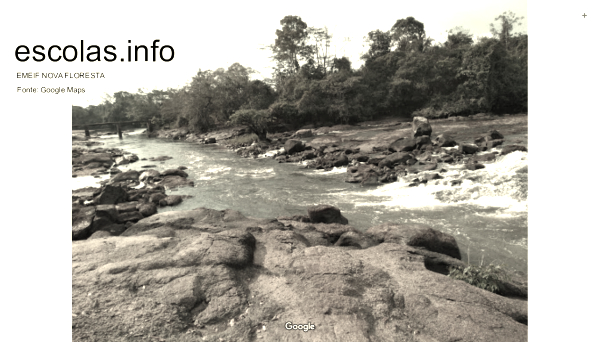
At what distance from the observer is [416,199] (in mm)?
8570

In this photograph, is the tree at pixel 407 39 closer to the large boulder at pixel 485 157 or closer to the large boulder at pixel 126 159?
the large boulder at pixel 485 157

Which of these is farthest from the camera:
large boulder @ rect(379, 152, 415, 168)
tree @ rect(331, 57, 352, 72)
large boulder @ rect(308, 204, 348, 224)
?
tree @ rect(331, 57, 352, 72)

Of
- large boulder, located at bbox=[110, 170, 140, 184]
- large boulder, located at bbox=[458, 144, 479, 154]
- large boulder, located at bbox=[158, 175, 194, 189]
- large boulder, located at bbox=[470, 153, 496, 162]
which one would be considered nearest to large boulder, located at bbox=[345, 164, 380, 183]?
large boulder, located at bbox=[470, 153, 496, 162]

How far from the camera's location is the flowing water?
6053 mm

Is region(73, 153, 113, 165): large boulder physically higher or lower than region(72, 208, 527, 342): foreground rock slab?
higher

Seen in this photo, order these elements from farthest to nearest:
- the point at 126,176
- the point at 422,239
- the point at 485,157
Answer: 1. the point at 126,176
2. the point at 485,157
3. the point at 422,239

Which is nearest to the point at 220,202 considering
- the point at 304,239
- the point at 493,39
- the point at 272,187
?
the point at 272,187

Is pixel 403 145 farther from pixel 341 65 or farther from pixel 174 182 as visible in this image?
pixel 341 65

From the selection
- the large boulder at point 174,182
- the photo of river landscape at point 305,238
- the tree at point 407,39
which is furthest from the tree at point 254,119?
the tree at point 407,39

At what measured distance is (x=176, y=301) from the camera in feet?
10.3

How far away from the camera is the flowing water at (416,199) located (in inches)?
238

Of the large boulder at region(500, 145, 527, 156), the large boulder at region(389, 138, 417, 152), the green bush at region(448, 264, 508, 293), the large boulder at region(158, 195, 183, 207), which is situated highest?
the large boulder at region(389, 138, 417, 152)

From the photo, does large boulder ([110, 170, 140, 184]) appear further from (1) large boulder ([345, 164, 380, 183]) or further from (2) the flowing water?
(1) large boulder ([345, 164, 380, 183])

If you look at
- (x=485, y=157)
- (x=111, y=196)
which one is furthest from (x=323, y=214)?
(x=485, y=157)
